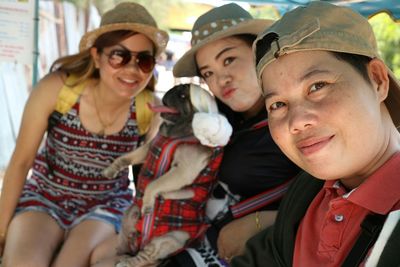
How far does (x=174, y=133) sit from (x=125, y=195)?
102 centimetres

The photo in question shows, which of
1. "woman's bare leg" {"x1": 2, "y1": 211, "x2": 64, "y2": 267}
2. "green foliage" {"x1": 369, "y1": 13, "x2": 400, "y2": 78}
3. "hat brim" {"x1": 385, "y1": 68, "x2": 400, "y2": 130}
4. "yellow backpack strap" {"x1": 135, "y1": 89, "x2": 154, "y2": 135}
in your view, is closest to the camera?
"hat brim" {"x1": 385, "y1": 68, "x2": 400, "y2": 130}

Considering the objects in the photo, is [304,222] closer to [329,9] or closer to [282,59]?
[282,59]

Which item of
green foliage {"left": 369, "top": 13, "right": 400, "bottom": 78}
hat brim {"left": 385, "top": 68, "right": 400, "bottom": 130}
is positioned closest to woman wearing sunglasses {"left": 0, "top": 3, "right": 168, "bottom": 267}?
hat brim {"left": 385, "top": 68, "right": 400, "bottom": 130}

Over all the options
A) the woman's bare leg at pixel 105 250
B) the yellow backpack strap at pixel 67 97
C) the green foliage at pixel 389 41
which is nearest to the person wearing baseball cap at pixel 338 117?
the woman's bare leg at pixel 105 250

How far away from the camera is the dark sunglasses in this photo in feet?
8.81

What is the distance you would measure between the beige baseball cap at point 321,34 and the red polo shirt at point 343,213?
0.32m

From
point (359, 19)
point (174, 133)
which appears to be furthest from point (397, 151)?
point (174, 133)

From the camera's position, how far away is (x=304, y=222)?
1.53 meters

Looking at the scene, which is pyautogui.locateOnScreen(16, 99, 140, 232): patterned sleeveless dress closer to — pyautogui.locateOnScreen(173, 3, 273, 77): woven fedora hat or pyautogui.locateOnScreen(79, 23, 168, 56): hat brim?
pyautogui.locateOnScreen(79, 23, 168, 56): hat brim

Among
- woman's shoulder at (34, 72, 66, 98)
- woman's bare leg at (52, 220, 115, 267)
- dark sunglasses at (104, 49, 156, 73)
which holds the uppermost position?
dark sunglasses at (104, 49, 156, 73)

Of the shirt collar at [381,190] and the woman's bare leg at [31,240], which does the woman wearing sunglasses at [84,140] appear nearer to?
the woman's bare leg at [31,240]

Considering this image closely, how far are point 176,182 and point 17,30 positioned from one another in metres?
2.21

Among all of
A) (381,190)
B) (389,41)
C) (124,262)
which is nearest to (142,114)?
(124,262)

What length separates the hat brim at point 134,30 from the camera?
8.84 feet
